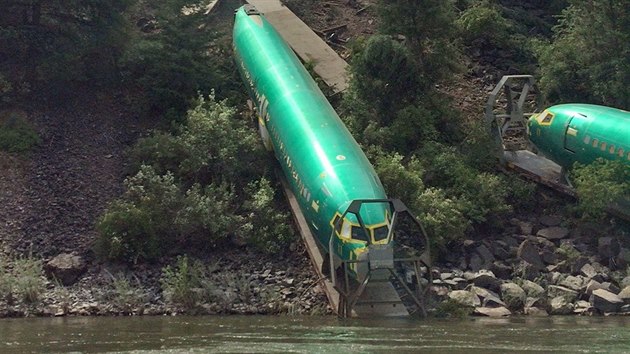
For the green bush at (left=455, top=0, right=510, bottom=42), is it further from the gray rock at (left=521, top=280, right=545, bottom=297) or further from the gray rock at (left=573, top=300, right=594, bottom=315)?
the gray rock at (left=573, top=300, right=594, bottom=315)

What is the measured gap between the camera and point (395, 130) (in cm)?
3762

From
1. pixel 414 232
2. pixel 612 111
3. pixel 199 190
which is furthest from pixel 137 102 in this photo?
pixel 612 111

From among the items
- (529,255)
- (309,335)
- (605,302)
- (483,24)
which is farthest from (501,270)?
(483,24)

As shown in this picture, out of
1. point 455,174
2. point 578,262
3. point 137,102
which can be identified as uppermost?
point 137,102

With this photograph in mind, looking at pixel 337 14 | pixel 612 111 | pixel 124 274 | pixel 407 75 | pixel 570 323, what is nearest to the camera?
pixel 570 323

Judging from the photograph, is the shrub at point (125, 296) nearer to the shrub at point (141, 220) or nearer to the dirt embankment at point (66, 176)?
the shrub at point (141, 220)

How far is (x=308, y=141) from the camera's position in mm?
31000

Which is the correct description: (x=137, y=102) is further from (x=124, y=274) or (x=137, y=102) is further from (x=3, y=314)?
(x=3, y=314)

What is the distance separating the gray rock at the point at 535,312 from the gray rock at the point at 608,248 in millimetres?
4947

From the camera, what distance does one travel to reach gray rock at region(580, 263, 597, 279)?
31.6m

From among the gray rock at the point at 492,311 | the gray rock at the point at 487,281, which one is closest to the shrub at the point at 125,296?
the gray rock at the point at 492,311

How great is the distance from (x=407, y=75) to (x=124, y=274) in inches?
556

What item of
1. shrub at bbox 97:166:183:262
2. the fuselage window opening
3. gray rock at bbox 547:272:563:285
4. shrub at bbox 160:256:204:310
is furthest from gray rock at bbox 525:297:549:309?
shrub at bbox 97:166:183:262

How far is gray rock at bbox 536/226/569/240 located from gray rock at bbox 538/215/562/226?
0.44 m
